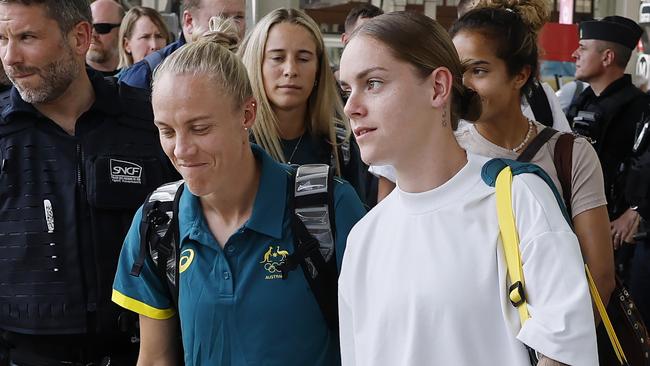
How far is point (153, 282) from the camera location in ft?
8.71

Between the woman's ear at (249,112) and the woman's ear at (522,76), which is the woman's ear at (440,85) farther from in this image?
the woman's ear at (522,76)

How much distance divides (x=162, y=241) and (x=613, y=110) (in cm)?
412

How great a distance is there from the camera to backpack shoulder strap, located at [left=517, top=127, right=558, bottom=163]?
10.4 ft


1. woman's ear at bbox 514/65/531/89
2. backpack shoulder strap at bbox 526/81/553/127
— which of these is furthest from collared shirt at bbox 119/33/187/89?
woman's ear at bbox 514/65/531/89

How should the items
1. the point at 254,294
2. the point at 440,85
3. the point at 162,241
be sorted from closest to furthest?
1. the point at 440,85
2. the point at 254,294
3. the point at 162,241

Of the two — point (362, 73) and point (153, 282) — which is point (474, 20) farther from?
point (153, 282)

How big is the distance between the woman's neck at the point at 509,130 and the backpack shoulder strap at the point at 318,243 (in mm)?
951

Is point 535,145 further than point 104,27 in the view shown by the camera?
No

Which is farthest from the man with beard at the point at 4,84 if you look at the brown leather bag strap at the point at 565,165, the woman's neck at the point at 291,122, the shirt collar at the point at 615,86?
the shirt collar at the point at 615,86

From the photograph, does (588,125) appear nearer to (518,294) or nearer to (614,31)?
(614,31)

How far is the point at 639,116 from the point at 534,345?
436cm

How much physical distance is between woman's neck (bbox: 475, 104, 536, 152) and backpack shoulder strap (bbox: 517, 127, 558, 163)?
1.2 inches

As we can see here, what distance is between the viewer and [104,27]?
7.00 m

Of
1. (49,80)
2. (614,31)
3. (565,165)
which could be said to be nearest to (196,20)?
(49,80)
